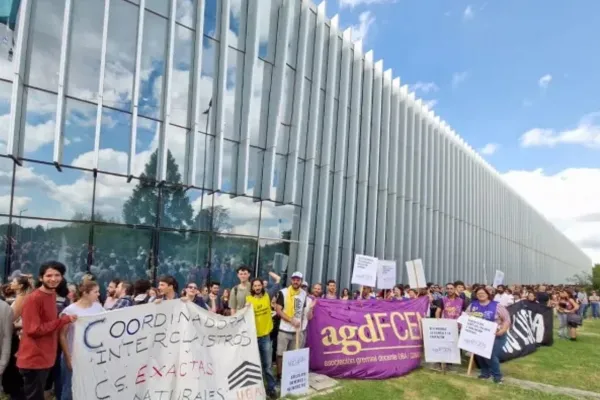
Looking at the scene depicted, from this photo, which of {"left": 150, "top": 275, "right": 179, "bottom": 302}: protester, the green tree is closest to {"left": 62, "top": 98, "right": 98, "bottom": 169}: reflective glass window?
the green tree

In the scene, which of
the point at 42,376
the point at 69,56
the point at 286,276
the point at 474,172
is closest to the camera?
the point at 42,376

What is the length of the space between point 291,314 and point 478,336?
409 centimetres

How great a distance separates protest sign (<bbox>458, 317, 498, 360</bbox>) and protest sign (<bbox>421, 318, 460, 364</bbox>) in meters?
0.17

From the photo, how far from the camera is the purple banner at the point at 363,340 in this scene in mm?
8531

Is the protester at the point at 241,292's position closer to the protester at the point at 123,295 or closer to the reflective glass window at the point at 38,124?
the protester at the point at 123,295

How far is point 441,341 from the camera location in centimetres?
948

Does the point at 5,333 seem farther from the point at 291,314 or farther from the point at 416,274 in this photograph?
the point at 416,274

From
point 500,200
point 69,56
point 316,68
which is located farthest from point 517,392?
point 500,200

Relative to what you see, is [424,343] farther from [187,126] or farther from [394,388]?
[187,126]

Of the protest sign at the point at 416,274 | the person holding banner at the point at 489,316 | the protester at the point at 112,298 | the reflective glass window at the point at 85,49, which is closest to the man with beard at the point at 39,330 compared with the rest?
the protester at the point at 112,298

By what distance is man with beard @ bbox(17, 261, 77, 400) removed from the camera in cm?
457

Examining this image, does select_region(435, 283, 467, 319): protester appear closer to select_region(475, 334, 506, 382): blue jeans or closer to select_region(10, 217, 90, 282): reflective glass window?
select_region(475, 334, 506, 382): blue jeans

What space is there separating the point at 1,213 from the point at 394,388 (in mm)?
9677

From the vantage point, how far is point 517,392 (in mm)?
8211
